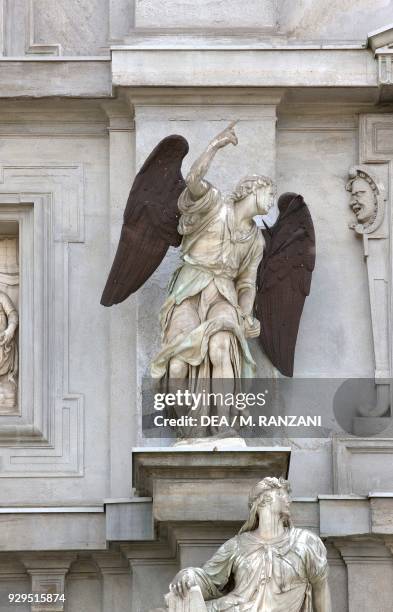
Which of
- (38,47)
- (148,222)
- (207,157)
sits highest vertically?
(38,47)

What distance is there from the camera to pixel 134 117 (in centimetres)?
1712

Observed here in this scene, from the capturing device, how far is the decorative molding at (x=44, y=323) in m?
16.9

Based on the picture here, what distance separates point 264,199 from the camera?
1653 centimetres

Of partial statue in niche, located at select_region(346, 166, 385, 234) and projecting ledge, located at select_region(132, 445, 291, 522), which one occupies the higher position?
partial statue in niche, located at select_region(346, 166, 385, 234)

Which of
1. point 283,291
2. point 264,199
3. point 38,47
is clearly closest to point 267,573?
point 283,291

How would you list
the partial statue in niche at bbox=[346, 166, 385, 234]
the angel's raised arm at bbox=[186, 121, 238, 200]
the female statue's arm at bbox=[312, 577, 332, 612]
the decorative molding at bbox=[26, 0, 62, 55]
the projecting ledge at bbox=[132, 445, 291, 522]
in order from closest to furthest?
1. the female statue's arm at bbox=[312, 577, 332, 612]
2. the projecting ledge at bbox=[132, 445, 291, 522]
3. the angel's raised arm at bbox=[186, 121, 238, 200]
4. the partial statue in niche at bbox=[346, 166, 385, 234]
5. the decorative molding at bbox=[26, 0, 62, 55]

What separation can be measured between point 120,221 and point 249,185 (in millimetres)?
839

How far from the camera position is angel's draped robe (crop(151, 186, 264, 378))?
53.7ft

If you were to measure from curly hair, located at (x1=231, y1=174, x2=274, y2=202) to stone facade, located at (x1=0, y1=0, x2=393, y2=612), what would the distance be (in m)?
0.39

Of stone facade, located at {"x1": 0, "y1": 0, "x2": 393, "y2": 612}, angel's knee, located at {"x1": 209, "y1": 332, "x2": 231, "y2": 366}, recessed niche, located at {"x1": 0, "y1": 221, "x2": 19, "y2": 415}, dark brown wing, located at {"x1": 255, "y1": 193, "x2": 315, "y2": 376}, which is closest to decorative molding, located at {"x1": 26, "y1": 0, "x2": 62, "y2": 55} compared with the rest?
stone facade, located at {"x1": 0, "y1": 0, "x2": 393, "y2": 612}

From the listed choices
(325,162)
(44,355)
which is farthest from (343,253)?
(44,355)

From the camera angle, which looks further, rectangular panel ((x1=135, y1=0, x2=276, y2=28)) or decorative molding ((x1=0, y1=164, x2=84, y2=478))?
rectangular panel ((x1=135, y1=0, x2=276, y2=28))

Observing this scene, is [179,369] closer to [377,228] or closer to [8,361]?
[8,361]

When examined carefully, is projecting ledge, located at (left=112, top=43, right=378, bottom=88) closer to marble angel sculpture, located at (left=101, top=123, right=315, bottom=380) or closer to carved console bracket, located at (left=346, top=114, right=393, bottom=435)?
carved console bracket, located at (left=346, top=114, right=393, bottom=435)
